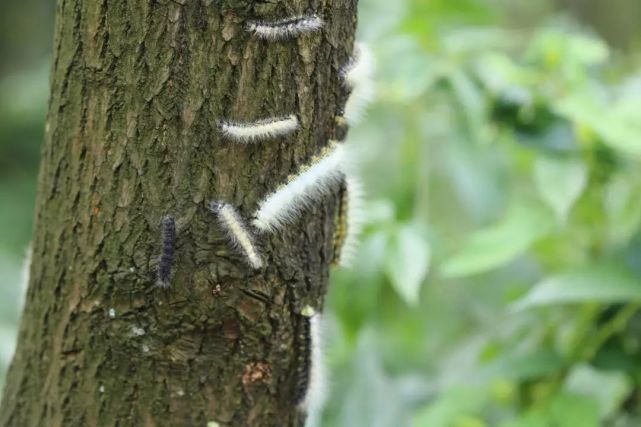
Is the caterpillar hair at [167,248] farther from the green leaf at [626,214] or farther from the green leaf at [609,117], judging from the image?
the green leaf at [626,214]

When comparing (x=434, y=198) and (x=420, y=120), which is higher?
(x=434, y=198)

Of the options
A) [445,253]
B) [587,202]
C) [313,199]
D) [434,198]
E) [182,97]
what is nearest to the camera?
[182,97]

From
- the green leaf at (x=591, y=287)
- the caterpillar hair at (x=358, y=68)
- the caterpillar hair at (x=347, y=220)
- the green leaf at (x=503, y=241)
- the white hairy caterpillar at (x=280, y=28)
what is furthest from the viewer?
the green leaf at (x=503, y=241)

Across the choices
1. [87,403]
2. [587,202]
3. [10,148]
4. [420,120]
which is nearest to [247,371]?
[87,403]

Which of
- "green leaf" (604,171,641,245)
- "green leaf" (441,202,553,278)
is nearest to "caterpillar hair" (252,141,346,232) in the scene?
"green leaf" (441,202,553,278)

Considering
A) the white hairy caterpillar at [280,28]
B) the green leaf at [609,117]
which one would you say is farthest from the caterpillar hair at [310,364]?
the green leaf at [609,117]

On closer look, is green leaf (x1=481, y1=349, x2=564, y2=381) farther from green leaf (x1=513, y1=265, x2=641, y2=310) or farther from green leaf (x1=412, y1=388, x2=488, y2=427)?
green leaf (x1=513, y1=265, x2=641, y2=310)

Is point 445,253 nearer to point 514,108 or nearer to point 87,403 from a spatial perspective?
point 514,108
